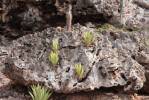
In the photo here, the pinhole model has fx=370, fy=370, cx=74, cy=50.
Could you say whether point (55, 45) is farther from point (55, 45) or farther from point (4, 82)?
point (4, 82)

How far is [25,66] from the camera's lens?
559 cm

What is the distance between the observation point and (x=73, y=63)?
5.61m

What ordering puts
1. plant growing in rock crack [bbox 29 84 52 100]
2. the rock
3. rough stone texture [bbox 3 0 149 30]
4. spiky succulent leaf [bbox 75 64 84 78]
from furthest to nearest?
1. rough stone texture [bbox 3 0 149 30]
2. the rock
3. spiky succulent leaf [bbox 75 64 84 78]
4. plant growing in rock crack [bbox 29 84 52 100]

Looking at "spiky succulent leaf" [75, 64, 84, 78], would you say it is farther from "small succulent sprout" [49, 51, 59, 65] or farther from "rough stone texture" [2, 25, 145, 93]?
"small succulent sprout" [49, 51, 59, 65]

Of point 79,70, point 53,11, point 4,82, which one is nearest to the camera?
point 79,70

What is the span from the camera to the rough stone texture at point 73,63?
544 cm

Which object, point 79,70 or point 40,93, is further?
point 79,70

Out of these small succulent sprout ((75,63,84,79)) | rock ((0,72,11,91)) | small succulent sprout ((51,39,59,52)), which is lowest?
rock ((0,72,11,91))

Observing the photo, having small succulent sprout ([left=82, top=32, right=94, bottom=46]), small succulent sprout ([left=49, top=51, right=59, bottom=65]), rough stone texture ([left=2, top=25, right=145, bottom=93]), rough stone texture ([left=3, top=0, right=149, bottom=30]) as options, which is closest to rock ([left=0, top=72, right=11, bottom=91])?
rough stone texture ([left=2, top=25, right=145, bottom=93])

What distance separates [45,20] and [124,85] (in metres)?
2.32

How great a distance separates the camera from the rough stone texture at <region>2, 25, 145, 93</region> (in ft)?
17.8

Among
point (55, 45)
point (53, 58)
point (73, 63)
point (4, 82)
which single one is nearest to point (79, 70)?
point (73, 63)

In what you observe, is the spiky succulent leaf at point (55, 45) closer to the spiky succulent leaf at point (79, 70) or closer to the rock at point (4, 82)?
the spiky succulent leaf at point (79, 70)

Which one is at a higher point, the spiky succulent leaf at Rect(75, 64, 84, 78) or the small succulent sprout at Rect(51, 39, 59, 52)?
the small succulent sprout at Rect(51, 39, 59, 52)
